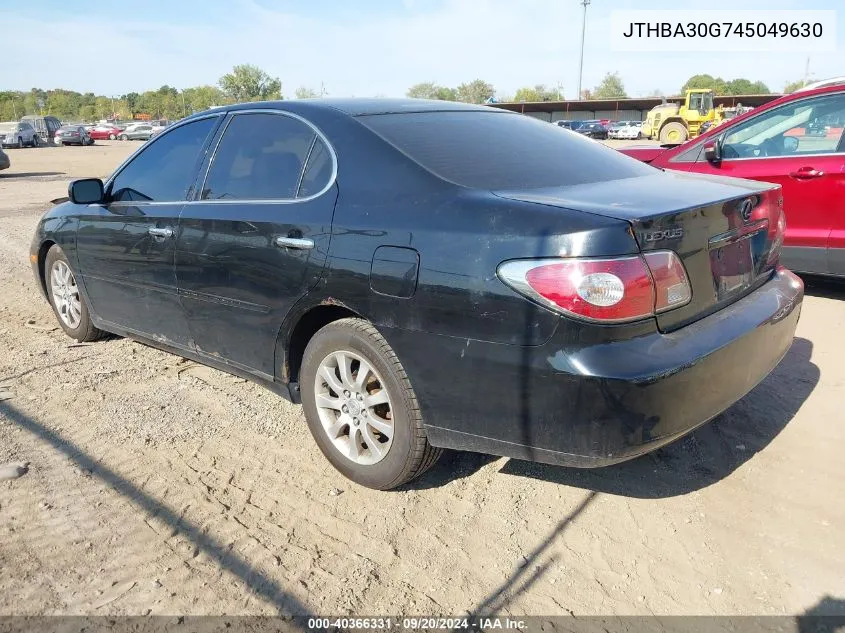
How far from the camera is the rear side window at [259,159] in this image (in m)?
3.18

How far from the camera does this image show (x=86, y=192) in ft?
13.9

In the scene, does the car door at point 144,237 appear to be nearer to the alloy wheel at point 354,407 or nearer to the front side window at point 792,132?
the alloy wheel at point 354,407

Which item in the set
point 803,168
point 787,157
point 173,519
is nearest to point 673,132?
point 787,157

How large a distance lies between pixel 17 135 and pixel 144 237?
152 feet

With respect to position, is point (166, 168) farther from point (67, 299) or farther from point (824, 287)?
point (824, 287)

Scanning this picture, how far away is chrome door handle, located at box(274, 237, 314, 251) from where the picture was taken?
2.91m

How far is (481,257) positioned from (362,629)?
127 centimetres

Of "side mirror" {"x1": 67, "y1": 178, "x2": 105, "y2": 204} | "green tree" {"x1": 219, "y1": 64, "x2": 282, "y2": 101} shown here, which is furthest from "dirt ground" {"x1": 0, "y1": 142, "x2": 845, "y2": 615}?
"green tree" {"x1": 219, "y1": 64, "x2": 282, "y2": 101}

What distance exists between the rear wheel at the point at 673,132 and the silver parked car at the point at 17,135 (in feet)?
124

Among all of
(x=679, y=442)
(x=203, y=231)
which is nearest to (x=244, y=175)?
(x=203, y=231)

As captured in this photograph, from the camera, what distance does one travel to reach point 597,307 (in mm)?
2223

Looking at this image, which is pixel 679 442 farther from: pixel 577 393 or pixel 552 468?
pixel 577 393

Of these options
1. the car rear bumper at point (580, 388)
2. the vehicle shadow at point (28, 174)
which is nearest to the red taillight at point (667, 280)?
the car rear bumper at point (580, 388)

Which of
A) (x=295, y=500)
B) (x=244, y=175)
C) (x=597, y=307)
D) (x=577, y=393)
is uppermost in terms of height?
(x=244, y=175)
